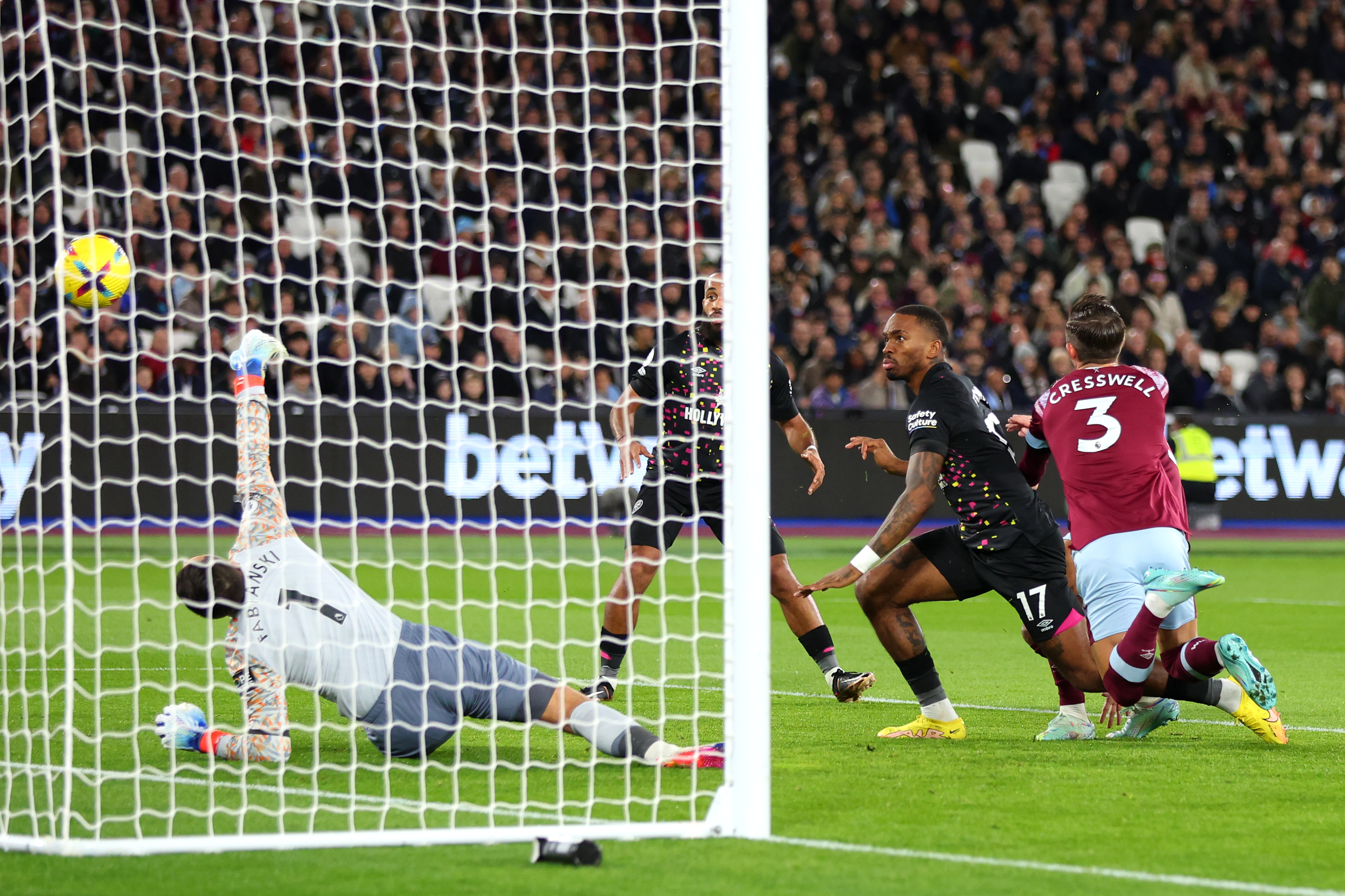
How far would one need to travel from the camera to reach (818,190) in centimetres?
1927

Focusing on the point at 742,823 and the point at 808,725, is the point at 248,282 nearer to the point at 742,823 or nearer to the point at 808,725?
the point at 808,725

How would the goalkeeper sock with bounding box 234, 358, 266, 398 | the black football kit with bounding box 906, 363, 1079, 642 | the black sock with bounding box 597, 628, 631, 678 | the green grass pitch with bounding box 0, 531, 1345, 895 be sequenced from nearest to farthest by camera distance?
the green grass pitch with bounding box 0, 531, 1345, 895
the goalkeeper sock with bounding box 234, 358, 266, 398
the black football kit with bounding box 906, 363, 1079, 642
the black sock with bounding box 597, 628, 631, 678

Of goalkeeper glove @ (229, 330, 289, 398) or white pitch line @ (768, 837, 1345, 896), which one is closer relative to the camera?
white pitch line @ (768, 837, 1345, 896)

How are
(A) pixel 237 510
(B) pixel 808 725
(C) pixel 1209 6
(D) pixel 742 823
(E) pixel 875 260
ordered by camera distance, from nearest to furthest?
(D) pixel 742 823 < (B) pixel 808 725 < (A) pixel 237 510 < (E) pixel 875 260 < (C) pixel 1209 6

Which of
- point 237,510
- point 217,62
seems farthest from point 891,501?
point 217,62

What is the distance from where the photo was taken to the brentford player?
6.03 metres

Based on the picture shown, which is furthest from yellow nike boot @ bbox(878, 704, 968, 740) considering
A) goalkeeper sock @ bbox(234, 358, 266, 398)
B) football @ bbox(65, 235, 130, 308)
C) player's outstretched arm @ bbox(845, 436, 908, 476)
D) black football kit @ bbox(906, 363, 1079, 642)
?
football @ bbox(65, 235, 130, 308)

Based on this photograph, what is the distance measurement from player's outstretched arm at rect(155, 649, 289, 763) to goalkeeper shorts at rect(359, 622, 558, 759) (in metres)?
0.40

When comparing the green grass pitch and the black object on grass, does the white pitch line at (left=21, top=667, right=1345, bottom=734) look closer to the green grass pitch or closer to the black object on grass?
the green grass pitch

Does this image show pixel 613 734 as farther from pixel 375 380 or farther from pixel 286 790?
pixel 375 380

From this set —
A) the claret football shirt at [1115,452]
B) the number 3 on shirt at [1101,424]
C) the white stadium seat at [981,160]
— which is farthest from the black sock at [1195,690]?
the white stadium seat at [981,160]

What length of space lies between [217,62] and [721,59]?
1252cm

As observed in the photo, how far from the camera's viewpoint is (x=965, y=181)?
65.0 ft

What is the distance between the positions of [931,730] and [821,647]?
3.73 ft
